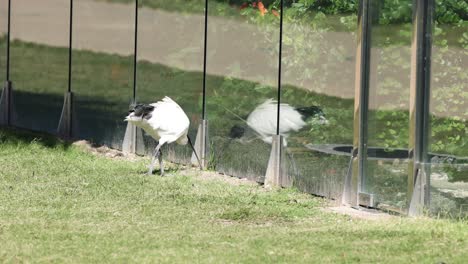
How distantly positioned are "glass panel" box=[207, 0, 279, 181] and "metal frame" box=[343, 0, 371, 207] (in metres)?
1.46

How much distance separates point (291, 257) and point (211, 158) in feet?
16.1

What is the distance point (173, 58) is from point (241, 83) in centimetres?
142

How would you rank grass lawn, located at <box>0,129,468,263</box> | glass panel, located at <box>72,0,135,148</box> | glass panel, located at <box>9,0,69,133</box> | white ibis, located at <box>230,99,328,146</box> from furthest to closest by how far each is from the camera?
glass panel, located at <box>9,0,69,133</box>, glass panel, located at <box>72,0,135,148</box>, white ibis, located at <box>230,99,328,146</box>, grass lawn, located at <box>0,129,468,263</box>

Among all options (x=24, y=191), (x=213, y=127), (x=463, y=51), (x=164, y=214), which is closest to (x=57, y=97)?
(x=213, y=127)

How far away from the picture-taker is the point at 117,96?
14258 mm

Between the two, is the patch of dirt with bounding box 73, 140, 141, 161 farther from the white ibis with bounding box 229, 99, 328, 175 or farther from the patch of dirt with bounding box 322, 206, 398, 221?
the patch of dirt with bounding box 322, 206, 398, 221

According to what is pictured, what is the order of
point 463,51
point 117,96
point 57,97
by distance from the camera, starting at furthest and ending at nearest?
point 57,97 → point 117,96 → point 463,51

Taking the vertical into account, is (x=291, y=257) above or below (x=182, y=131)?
below

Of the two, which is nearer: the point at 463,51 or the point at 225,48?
the point at 463,51

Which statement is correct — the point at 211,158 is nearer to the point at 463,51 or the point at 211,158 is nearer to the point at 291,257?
the point at 463,51

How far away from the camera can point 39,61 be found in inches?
631

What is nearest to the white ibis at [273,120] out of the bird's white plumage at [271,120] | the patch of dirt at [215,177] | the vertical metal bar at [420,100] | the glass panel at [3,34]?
the bird's white plumage at [271,120]

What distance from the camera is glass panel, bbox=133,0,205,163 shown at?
12828 millimetres

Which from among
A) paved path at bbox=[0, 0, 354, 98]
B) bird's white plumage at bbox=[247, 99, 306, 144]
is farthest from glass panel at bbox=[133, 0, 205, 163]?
bird's white plumage at bbox=[247, 99, 306, 144]
